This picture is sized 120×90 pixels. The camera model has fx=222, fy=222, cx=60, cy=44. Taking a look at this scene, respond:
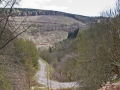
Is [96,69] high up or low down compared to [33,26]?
down

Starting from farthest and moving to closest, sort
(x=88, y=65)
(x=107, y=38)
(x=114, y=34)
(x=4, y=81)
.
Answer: (x=88, y=65), (x=107, y=38), (x=114, y=34), (x=4, y=81)

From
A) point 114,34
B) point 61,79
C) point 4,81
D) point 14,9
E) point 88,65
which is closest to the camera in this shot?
point 4,81

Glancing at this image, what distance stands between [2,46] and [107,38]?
32.0ft

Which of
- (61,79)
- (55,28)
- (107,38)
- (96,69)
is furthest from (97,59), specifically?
(55,28)

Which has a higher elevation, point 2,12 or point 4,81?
point 2,12

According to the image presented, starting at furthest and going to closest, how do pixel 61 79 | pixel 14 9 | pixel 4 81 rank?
pixel 61 79, pixel 14 9, pixel 4 81

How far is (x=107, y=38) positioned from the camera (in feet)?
53.5

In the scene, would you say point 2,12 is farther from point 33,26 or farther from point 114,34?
point 114,34

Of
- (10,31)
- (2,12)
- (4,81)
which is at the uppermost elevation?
(2,12)

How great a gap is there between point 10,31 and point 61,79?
3352 centimetres

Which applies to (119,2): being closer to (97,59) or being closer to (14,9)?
(97,59)

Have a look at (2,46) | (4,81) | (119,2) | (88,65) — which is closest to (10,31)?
(2,46)

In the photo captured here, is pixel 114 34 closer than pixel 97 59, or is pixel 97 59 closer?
pixel 114 34

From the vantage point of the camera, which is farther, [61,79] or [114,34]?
[61,79]
